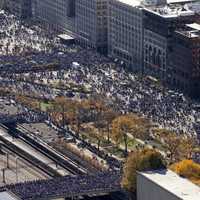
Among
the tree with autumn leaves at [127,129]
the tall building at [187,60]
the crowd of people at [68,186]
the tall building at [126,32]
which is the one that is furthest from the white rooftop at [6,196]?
the tall building at [126,32]

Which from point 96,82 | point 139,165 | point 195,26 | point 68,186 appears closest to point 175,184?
point 139,165

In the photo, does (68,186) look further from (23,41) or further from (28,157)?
(23,41)

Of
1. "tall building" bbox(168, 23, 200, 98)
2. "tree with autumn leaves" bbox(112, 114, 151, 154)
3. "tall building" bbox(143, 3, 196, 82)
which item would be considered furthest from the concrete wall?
"tall building" bbox(143, 3, 196, 82)

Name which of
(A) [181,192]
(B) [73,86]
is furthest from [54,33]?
(A) [181,192]

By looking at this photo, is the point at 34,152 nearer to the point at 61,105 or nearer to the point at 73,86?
the point at 61,105

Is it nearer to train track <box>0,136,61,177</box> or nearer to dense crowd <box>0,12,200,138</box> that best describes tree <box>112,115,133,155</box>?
dense crowd <box>0,12,200,138</box>

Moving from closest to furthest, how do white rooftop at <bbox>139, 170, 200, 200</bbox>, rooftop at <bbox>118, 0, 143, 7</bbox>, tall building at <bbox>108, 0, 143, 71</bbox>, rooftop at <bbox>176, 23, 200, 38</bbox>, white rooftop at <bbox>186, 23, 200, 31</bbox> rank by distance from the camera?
white rooftop at <bbox>139, 170, 200, 200</bbox>
rooftop at <bbox>176, 23, 200, 38</bbox>
white rooftop at <bbox>186, 23, 200, 31</bbox>
tall building at <bbox>108, 0, 143, 71</bbox>
rooftop at <bbox>118, 0, 143, 7</bbox>

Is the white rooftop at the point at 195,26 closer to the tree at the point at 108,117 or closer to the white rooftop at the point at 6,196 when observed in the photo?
the tree at the point at 108,117
